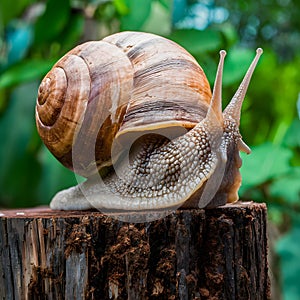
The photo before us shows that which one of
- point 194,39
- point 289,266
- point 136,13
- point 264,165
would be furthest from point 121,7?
point 289,266

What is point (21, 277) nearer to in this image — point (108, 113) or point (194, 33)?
point (108, 113)

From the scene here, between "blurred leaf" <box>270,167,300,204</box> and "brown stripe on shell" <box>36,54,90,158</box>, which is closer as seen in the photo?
"brown stripe on shell" <box>36,54,90,158</box>

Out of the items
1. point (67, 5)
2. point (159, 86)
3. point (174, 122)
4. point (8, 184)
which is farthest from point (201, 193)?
point (8, 184)

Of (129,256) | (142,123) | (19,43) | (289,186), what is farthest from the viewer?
(19,43)

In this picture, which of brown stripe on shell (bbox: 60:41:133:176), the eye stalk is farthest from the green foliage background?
the eye stalk

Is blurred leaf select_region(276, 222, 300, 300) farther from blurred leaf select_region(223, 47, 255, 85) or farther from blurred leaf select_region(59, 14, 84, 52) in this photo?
blurred leaf select_region(59, 14, 84, 52)

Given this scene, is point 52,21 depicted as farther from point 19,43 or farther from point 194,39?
point 194,39

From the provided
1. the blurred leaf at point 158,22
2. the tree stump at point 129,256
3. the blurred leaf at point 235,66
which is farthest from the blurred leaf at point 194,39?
the tree stump at point 129,256

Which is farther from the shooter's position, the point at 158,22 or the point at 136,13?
the point at 158,22
